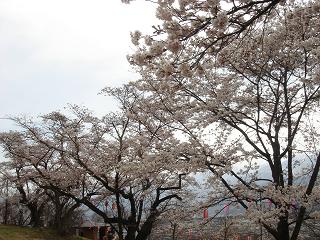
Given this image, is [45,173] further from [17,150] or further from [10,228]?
[10,228]

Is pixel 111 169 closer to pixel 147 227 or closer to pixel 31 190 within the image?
pixel 147 227

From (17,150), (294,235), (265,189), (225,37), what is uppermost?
(17,150)

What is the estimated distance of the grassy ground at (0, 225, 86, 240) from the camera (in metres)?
26.0

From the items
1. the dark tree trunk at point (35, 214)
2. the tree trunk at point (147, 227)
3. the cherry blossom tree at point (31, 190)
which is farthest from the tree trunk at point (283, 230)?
the dark tree trunk at point (35, 214)

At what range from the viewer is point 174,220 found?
12.6 meters

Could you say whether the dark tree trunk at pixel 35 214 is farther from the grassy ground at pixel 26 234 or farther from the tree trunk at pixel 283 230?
the tree trunk at pixel 283 230

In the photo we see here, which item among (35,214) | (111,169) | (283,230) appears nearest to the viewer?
(283,230)

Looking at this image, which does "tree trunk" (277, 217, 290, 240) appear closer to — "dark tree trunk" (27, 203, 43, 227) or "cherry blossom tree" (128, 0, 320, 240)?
"cherry blossom tree" (128, 0, 320, 240)

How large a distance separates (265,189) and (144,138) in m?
4.89

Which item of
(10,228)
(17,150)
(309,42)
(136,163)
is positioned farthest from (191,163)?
(10,228)

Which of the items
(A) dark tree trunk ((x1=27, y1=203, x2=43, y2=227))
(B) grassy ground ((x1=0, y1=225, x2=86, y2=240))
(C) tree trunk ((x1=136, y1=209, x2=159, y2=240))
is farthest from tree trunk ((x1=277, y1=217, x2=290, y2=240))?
(A) dark tree trunk ((x1=27, y1=203, x2=43, y2=227))

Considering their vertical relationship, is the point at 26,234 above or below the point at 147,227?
above

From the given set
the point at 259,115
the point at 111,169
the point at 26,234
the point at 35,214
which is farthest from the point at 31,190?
the point at 259,115

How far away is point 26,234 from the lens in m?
27.2
